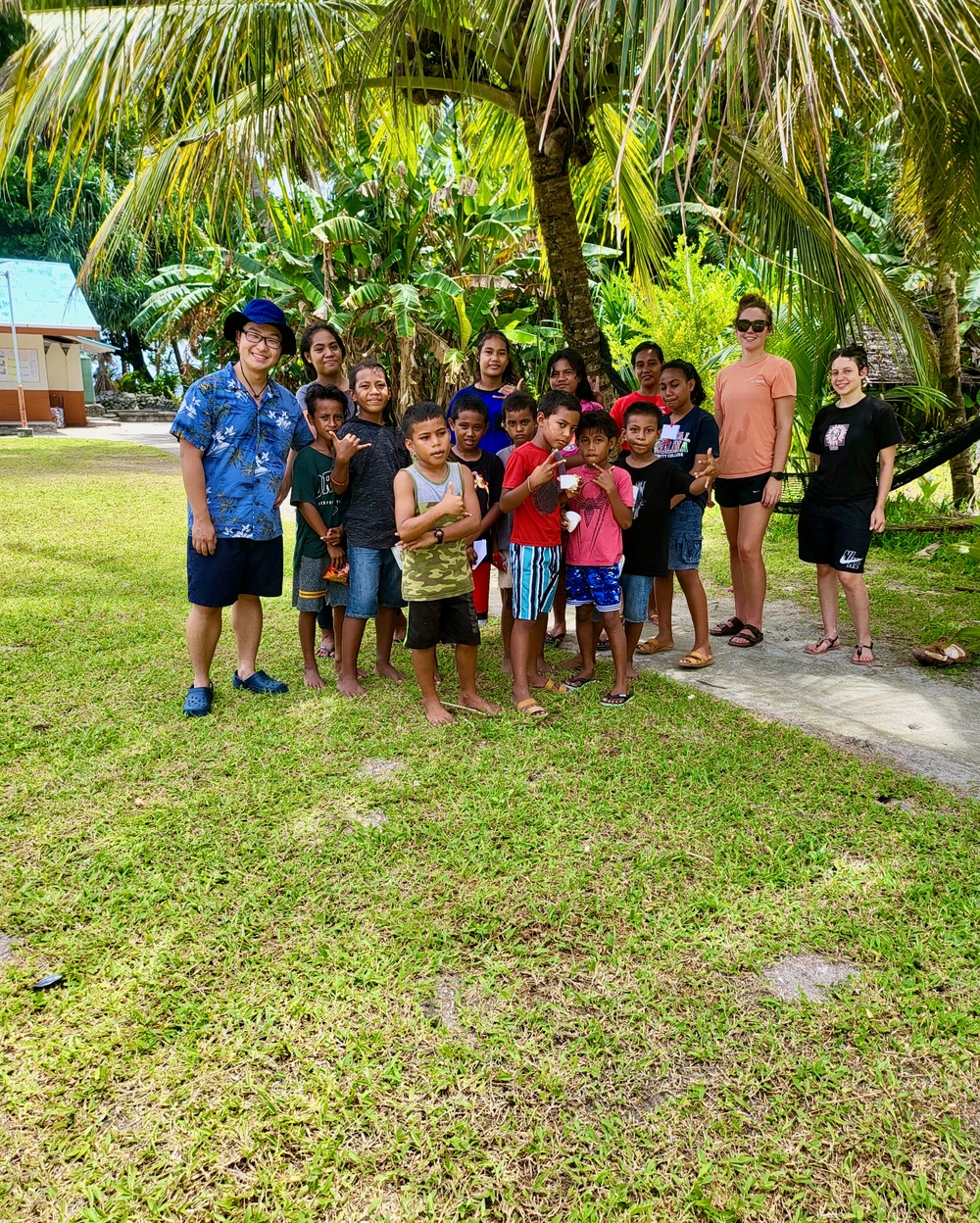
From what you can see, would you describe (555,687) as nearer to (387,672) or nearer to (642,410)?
(387,672)

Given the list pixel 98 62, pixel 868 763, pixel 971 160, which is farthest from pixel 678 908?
pixel 971 160

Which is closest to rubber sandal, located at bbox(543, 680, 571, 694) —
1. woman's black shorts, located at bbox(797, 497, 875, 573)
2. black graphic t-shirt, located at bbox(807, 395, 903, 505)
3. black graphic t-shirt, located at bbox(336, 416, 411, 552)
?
black graphic t-shirt, located at bbox(336, 416, 411, 552)

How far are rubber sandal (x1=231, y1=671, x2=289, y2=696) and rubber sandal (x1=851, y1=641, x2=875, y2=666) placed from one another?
124 inches

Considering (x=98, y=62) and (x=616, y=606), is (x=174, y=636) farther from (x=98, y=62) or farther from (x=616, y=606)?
(x=98, y=62)

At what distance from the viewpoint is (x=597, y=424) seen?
4.26 meters

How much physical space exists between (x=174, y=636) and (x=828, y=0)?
462 cm

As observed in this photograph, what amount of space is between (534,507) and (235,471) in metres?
1.40

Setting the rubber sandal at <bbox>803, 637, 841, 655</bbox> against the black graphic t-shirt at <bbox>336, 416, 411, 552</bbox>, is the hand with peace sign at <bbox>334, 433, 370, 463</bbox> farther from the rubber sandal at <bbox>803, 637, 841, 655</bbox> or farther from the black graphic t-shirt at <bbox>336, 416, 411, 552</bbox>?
the rubber sandal at <bbox>803, 637, 841, 655</bbox>

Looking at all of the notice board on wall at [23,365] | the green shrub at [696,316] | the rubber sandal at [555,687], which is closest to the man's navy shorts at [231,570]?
the rubber sandal at [555,687]

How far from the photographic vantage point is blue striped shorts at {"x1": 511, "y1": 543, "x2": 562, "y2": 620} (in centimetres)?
435

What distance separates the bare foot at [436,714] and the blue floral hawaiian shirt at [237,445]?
1118 millimetres

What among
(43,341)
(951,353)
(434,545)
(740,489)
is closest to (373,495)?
(434,545)

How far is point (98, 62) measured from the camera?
495 centimetres

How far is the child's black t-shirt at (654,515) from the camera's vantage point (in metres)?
4.70
